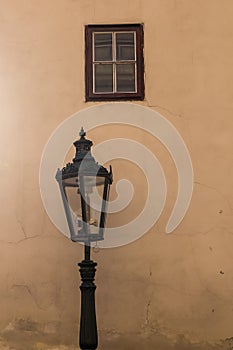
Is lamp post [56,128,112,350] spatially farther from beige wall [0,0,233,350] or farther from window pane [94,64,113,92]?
window pane [94,64,113,92]

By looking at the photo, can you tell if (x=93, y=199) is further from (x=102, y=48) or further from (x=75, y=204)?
(x=102, y=48)

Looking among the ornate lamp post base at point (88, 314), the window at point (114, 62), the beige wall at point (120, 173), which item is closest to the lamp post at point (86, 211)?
the ornate lamp post base at point (88, 314)

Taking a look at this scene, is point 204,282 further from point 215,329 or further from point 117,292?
point 117,292

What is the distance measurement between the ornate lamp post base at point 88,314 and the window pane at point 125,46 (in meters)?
1.94

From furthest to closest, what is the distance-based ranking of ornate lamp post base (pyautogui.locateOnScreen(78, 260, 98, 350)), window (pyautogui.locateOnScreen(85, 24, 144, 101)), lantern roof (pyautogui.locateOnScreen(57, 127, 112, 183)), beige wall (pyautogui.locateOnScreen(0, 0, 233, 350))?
window (pyautogui.locateOnScreen(85, 24, 144, 101)) → beige wall (pyautogui.locateOnScreen(0, 0, 233, 350)) → lantern roof (pyautogui.locateOnScreen(57, 127, 112, 183)) → ornate lamp post base (pyautogui.locateOnScreen(78, 260, 98, 350))

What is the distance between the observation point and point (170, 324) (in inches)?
163

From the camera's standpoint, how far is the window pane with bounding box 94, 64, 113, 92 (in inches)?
178

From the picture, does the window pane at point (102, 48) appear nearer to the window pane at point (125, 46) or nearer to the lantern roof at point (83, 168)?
the window pane at point (125, 46)

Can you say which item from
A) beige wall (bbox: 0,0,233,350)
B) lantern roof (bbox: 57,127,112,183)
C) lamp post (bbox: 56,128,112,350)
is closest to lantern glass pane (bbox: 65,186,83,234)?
lamp post (bbox: 56,128,112,350)

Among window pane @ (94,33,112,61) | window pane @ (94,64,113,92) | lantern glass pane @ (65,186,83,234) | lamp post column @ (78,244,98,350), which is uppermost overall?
window pane @ (94,33,112,61)

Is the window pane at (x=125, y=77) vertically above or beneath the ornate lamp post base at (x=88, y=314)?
above

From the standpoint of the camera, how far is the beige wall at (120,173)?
416 centimetres

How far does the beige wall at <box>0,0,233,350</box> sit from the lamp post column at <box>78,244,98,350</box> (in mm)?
583

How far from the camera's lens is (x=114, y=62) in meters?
4.55
